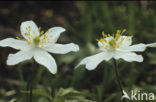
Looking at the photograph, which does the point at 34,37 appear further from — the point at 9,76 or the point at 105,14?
the point at 105,14

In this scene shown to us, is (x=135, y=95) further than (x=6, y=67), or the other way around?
(x=6, y=67)

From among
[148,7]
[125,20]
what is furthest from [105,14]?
[148,7]

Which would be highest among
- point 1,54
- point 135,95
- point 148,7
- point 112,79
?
point 148,7
